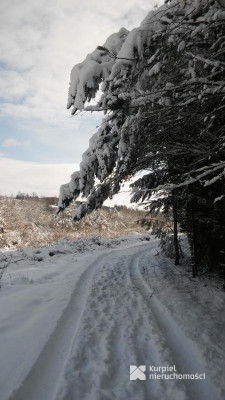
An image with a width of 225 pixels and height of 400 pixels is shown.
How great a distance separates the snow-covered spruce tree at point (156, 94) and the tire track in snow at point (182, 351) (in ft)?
6.87

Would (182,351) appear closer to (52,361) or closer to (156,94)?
(52,361)

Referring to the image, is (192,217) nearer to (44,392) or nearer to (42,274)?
(42,274)

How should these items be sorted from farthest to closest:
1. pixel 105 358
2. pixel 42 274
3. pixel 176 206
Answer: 1. pixel 176 206
2. pixel 42 274
3. pixel 105 358

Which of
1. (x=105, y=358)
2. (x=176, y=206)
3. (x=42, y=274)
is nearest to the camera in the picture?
(x=105, y=358)

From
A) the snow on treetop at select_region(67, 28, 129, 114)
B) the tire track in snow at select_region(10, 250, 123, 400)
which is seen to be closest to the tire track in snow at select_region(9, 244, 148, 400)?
the tire track in snow at select_region(10, 250, 123, 400)

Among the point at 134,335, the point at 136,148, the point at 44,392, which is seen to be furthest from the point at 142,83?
the point at 44,392

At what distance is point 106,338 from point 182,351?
1.07 meters

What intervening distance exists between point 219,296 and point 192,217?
2505 mm

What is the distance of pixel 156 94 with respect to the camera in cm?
392

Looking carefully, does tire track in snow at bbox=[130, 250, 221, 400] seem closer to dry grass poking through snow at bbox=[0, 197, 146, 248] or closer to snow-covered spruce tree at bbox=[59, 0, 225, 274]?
snow-covered spruce tree at bbox=[59, 0, 225, 274]

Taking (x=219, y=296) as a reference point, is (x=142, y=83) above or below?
above

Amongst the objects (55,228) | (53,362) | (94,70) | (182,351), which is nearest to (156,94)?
(94,70)

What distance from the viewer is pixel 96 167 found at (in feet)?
20.4

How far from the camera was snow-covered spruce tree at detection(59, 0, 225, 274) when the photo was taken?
11.6 ft
